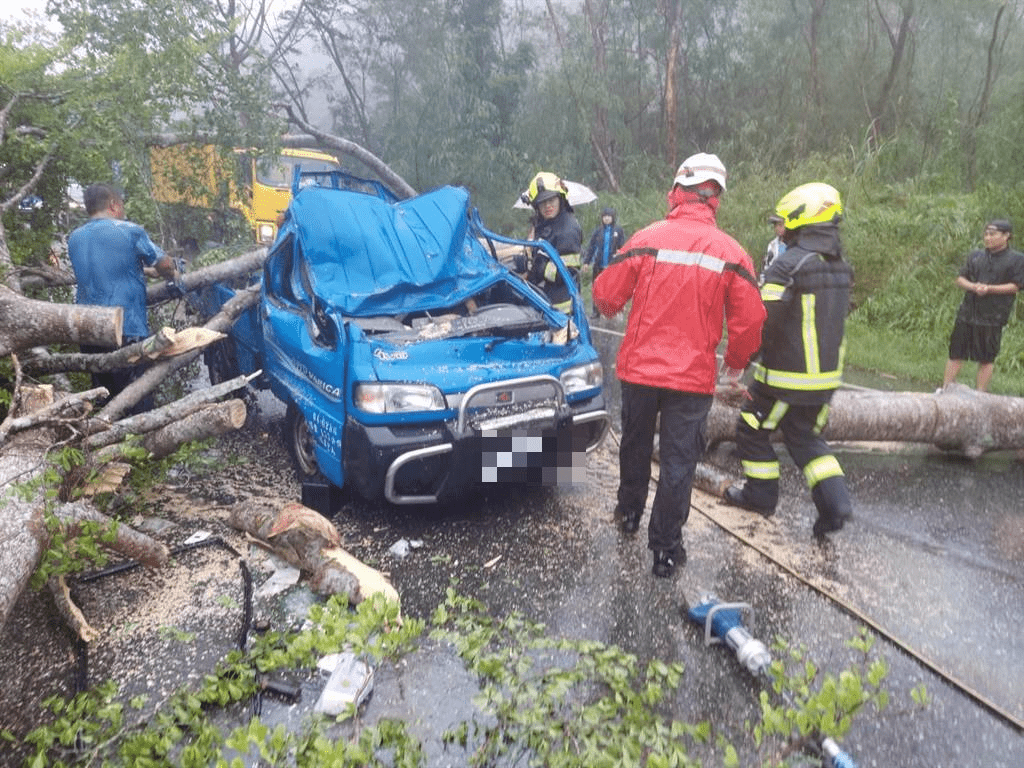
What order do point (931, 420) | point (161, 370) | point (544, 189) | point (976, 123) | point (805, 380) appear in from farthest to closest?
1. point (976, 123)
2. point (544, 189)
3. point (931, 420)
4. point (161, 370)
5. point (805, 380)

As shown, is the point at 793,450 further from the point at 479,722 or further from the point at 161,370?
the point at 161,370

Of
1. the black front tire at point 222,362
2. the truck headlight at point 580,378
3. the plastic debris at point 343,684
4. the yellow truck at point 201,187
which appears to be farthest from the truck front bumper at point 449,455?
the yellow truck at point 201,187

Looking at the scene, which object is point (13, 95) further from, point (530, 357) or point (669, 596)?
point (669, 596)

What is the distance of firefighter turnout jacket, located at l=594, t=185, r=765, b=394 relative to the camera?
3.23m

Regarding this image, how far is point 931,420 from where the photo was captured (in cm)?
499

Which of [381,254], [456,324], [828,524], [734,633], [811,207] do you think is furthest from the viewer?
[381,254]

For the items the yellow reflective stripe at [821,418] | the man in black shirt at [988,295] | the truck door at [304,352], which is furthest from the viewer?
the man in black shirt at [988,295]

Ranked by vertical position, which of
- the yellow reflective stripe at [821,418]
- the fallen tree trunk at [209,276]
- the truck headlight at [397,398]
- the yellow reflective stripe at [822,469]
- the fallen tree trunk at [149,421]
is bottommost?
the yellow reflective stripe at [822,469]

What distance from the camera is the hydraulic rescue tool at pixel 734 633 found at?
269 centimetres

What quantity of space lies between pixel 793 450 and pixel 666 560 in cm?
96

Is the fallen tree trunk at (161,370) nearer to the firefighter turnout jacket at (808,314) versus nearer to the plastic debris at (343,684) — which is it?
the plastic debris at (343,684)

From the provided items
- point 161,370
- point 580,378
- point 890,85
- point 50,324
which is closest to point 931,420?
point 580,378

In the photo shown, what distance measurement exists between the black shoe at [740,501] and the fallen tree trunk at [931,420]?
89 cm

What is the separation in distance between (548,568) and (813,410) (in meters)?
1.58
